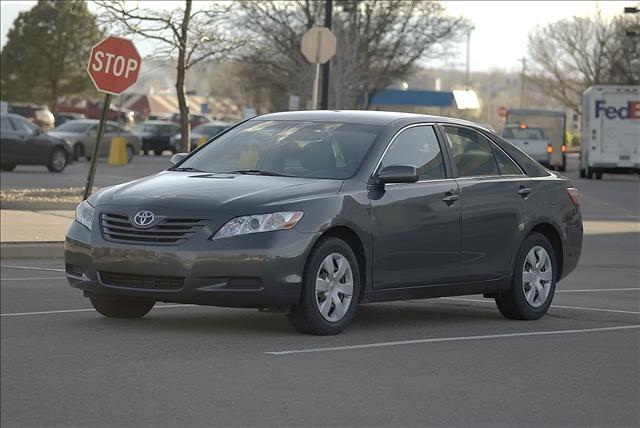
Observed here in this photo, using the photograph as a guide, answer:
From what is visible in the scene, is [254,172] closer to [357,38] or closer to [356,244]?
[356,244]

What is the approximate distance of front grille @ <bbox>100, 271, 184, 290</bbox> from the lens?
10188 millimetres

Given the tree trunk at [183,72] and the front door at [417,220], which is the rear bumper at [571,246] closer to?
the front door at [417,220]

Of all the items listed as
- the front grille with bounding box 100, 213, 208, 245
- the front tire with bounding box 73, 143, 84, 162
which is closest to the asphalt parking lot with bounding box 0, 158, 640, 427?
the front grille with bounding box 100, 213, 208, 245

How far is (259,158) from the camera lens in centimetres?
1127

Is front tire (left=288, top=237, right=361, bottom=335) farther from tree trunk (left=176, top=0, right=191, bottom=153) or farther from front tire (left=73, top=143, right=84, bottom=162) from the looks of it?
front tire (left=73, top=143, right=84, bottom=162)

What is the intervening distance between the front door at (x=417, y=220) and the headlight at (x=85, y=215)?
1903 millimetres

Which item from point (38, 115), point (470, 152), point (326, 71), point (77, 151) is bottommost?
point (77, 151)

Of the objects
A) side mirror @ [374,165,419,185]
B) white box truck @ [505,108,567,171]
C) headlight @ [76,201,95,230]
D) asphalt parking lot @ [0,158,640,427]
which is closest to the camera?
asphalt parking lot @ [0,158,640,427]

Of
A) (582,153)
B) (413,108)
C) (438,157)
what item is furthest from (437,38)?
(438,157)

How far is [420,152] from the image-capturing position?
11594mm

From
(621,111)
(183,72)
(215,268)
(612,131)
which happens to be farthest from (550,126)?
(215,268)

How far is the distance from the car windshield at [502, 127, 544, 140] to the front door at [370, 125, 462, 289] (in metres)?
44.2

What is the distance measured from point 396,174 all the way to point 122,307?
6.99 ft

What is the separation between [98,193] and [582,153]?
1690 inches
